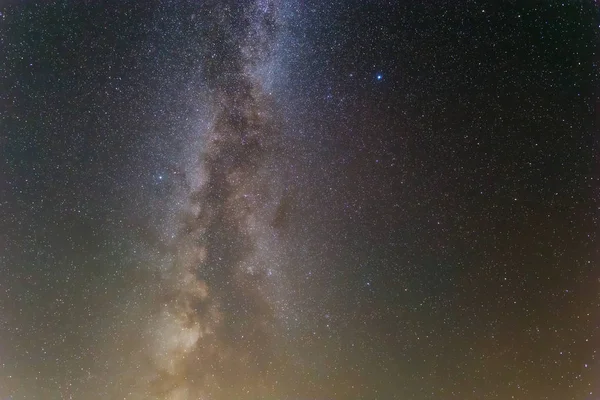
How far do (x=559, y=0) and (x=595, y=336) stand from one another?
17.2 feet

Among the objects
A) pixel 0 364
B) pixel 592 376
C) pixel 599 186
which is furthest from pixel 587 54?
pixel 0 364

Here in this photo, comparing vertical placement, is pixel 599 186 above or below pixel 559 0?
below

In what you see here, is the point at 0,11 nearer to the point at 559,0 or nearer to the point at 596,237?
the point at 559,0

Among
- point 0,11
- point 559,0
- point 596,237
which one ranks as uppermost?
point 0,11

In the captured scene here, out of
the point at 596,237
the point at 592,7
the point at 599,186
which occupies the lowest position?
the point at 596,237

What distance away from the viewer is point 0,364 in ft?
21.3

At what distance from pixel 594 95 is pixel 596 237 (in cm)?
219

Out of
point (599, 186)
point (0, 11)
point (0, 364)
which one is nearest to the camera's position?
point (0, 11)

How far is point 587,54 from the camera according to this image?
559 centimetres

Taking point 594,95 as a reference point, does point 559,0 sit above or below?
above

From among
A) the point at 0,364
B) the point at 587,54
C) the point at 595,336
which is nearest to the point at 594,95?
the point at 587,54

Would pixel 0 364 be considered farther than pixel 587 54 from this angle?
Yes

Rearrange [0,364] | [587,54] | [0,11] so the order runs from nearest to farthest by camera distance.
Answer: [0,11] → [587,54] → [0,364]

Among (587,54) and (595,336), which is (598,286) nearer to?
(595,336)
